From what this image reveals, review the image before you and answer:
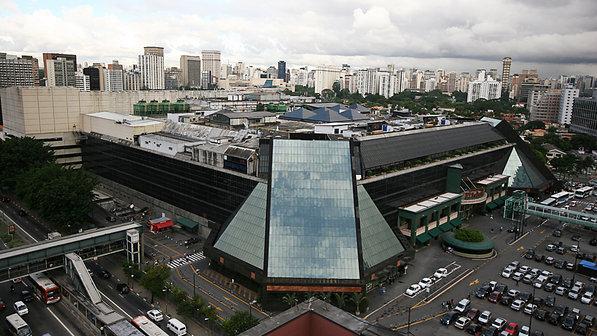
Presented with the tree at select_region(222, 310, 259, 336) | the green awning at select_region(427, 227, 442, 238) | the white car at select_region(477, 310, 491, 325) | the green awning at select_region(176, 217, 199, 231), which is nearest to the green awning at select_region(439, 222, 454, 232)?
the green awning at select_region(427, 227, 442, 238)

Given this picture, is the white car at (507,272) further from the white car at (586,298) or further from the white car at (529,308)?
the white car at (586,298)

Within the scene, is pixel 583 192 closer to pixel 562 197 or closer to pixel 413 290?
pixel 562 197

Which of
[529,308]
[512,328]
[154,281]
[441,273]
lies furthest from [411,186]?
[154,281]

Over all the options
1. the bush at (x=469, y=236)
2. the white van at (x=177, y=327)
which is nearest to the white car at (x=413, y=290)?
the bush at (x=469, y=236)

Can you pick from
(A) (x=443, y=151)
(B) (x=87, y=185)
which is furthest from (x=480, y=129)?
(B) (x=87, y=185)

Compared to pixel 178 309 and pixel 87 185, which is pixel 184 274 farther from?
pixel 87 185

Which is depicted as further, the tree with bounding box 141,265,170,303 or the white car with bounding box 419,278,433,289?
the white car with bounding box 419,278,433,289

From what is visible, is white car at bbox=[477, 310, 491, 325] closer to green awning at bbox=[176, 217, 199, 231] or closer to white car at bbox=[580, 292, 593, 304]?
white car at bbox=[580, 292, 593, 304]
